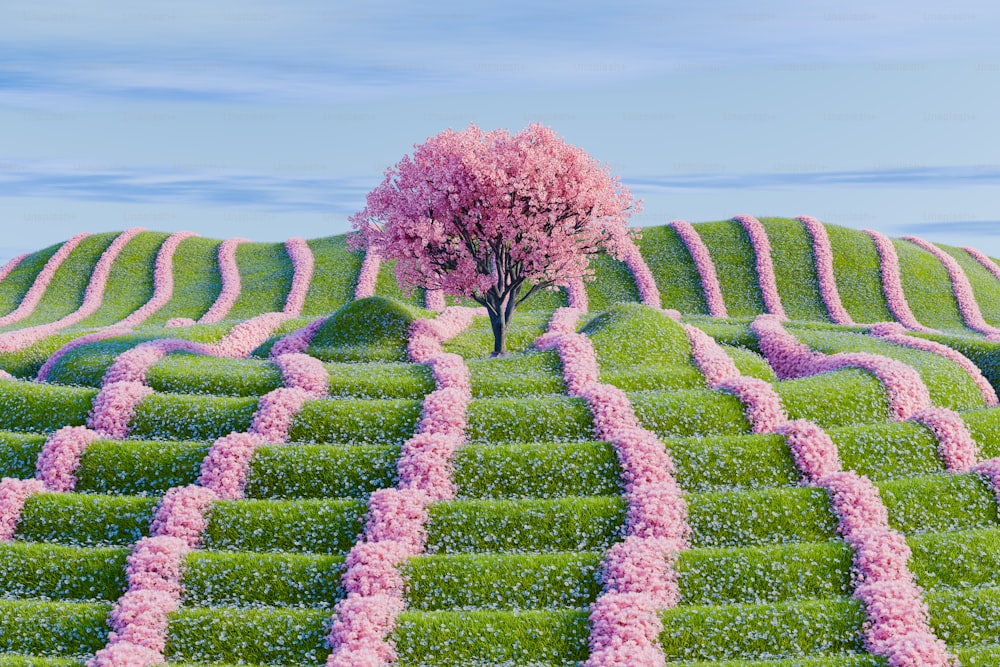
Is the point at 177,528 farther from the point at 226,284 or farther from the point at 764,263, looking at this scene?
the point at 764,263

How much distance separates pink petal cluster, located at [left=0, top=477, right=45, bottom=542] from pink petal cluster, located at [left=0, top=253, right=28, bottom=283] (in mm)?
40348

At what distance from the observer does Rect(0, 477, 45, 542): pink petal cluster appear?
1738 cm

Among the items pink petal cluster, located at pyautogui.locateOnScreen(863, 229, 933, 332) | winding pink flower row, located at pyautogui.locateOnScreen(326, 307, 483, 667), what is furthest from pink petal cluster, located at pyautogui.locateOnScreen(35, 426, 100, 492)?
pink petal cluster, located at pyautogui.locateOnScreen(863, 229, 933, 332)

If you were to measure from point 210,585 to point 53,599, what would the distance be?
2915 millimetres

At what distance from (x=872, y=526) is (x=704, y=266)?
104ft

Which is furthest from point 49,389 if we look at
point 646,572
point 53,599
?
point 646,572

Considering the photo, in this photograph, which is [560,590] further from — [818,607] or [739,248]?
[739,248]

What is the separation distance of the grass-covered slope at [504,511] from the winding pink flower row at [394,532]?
27 centimetres

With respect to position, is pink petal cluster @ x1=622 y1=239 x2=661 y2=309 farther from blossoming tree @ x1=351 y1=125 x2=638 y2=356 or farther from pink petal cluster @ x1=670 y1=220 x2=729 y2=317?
blossoming tree @ x1=351 y1=125 x2=638 y2=356

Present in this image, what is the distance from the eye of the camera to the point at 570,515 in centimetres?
1658

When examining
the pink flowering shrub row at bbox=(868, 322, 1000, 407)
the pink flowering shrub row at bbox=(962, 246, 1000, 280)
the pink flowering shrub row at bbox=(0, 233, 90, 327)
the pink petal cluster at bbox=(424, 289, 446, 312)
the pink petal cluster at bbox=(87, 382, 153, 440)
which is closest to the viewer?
the pink petal cluster at bbox=(87, 382, 153, 440)

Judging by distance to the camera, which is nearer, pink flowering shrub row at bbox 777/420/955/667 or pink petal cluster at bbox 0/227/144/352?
pink flowering shrub row at bbox 777/420/955/667

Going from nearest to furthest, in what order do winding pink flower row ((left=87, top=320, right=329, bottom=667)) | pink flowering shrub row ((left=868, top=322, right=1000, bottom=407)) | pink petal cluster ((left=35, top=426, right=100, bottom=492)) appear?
winding pink flower row ((left=87, top=320, right=329, bottom=667)), pink petal cluster ((left=35, top=426, right=100, bottom=492)), pink flowering shrub row ((left=868, top=322, right=1000, bottom=407))

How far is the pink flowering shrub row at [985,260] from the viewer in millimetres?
51906
